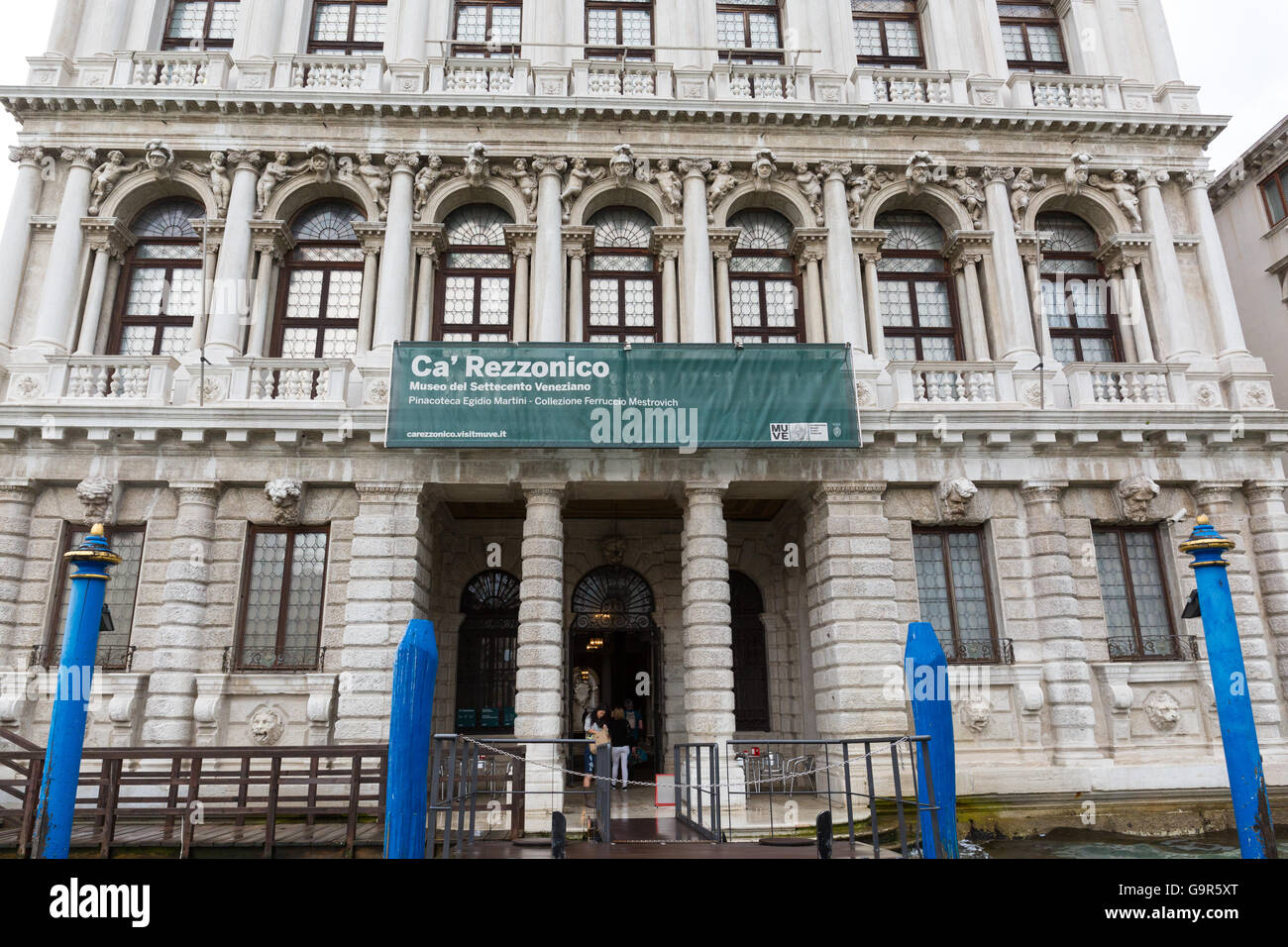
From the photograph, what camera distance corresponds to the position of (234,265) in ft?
57.9

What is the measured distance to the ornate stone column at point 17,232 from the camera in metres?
17.2

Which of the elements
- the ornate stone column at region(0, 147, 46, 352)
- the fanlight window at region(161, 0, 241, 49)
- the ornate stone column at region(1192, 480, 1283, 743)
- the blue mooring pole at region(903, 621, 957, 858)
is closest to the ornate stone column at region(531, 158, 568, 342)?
the fanlight window at region(161, 0, 241, 49)

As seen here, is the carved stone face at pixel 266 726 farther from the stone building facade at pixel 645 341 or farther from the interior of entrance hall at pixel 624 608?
the interior of entrance hall at pixel 624 608

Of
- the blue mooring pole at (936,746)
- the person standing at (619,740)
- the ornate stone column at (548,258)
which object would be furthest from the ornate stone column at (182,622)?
the blue mooring pole at (936,746)

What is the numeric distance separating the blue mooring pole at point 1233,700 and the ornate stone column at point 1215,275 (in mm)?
10672

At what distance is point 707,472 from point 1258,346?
733 inches

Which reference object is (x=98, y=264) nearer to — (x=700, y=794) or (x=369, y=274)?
(x=369, y=274)

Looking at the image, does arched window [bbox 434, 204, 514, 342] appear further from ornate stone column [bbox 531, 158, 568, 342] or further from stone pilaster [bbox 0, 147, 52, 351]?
stone pilaster [bbox 0, 147, 52, 351]

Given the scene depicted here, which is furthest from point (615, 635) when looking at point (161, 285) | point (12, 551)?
point (161, 285)

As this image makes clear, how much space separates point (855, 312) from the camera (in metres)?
18.0

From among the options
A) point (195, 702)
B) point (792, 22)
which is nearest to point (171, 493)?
point (195, 702)

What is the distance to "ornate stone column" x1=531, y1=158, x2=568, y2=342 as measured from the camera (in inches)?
691
